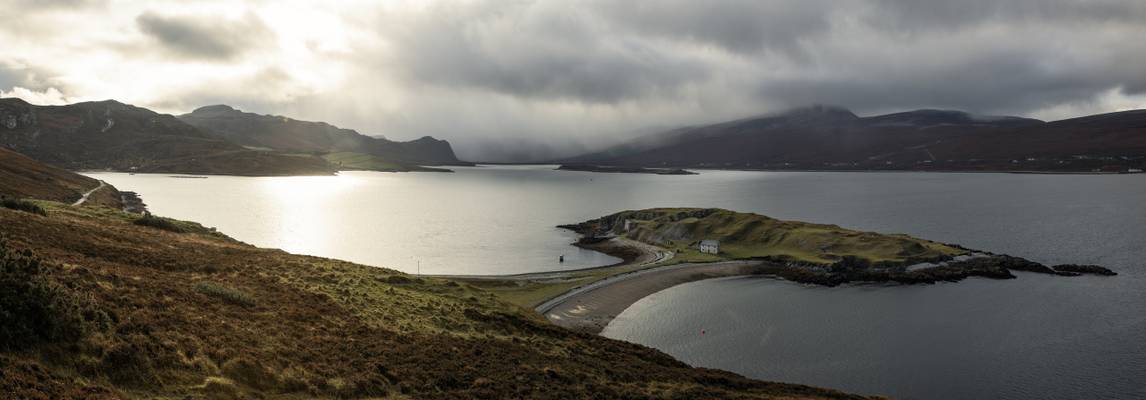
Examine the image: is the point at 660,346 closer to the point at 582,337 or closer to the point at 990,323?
the point at 582,337

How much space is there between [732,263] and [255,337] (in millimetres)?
90082

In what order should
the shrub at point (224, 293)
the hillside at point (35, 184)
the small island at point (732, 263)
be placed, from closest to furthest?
the shrub at point (224, 293) → the small island at point (732, 263) → the hillside at point (35, 184)

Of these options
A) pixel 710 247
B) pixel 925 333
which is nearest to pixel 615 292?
pixel 925 333

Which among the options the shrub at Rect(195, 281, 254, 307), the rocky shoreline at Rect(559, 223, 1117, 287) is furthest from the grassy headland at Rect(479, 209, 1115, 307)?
the shrub at Rect(195, 281, 254, 307)

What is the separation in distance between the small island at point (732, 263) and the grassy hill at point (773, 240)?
0.21 m

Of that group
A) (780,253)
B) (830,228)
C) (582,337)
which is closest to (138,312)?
(582,337)

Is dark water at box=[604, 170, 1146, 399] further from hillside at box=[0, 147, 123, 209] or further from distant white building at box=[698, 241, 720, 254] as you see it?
hillside at box=[0, 147, 123, 209]

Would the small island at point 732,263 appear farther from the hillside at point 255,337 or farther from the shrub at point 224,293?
the shrub at point 224,293

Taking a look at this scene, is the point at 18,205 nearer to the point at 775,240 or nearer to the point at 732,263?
the point at 732,263

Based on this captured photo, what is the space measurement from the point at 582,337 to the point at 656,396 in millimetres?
13301

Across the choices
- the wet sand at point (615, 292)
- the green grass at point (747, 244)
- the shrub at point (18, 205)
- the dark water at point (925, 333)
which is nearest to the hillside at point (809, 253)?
the green grass at point (747, 244)

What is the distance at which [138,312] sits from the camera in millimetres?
24906

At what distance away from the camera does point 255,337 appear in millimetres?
27625

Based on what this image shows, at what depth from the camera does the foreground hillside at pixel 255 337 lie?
2006cm
